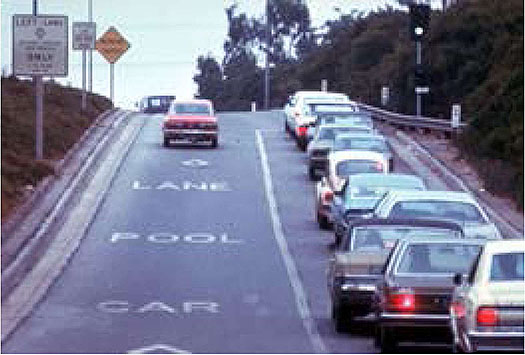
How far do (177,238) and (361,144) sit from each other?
10.8 meters

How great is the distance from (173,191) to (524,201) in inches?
461

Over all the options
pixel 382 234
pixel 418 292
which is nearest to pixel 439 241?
pixel 418 292

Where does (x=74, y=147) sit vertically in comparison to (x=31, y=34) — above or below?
below

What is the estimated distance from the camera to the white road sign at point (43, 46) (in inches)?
1725

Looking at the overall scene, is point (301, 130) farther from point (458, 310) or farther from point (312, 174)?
point (458, 310)

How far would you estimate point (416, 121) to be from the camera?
62.3m

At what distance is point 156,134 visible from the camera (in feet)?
210

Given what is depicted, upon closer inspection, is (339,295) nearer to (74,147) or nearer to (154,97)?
(74,147)

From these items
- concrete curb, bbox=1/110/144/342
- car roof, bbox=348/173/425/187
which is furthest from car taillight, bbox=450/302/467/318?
car roof, bbox=348/173/425/187

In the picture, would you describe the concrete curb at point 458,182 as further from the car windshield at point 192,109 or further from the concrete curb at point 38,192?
the concrete curb at point 38,192

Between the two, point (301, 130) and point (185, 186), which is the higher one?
point (301, 130)

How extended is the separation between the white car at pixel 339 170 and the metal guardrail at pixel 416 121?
13316mm

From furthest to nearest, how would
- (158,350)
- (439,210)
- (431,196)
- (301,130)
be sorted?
(301,130), (431,196), (439,210), (158,350)

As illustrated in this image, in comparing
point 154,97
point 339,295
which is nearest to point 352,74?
point 154,97
